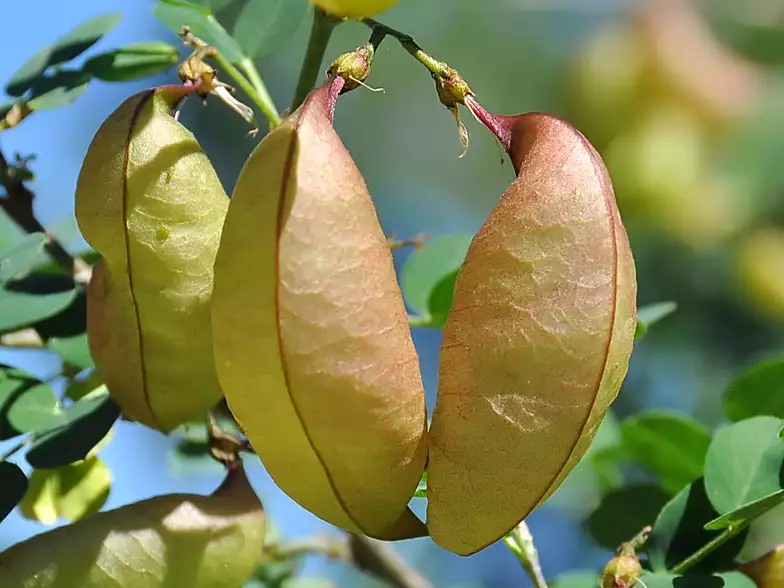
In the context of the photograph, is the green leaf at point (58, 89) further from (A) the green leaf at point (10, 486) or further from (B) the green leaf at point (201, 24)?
(A) the green leaf at point (10, 486)

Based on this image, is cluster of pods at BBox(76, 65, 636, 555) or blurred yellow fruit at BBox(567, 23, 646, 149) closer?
cluster of pods at BBox(76, 65, 636, 555)

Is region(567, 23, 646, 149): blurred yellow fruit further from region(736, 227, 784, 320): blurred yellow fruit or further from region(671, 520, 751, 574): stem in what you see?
region(671, 520, 751, 574): stem

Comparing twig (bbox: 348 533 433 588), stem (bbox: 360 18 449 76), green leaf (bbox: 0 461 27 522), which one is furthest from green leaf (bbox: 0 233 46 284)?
twig (bbox: 348 533 433 588)

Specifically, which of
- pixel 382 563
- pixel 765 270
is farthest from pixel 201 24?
pixel 765 270

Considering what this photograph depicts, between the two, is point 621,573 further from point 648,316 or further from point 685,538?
point 648,316

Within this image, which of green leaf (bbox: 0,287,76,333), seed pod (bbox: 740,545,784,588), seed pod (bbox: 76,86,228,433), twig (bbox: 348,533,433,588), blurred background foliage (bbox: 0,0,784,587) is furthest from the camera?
blurred background foliage (bbox: 0,0,784,587)
